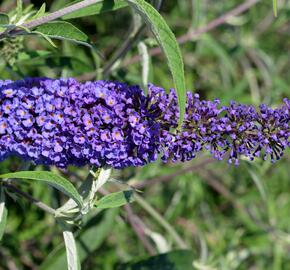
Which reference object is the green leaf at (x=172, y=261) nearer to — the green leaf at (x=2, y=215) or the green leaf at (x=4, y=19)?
the green leaf at (x=2, y=215)

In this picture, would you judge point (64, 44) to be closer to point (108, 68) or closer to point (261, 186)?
point (108, 68)

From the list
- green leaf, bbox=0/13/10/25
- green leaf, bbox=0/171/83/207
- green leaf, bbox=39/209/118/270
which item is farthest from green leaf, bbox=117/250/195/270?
green leaf, bbox=0/13/10/25

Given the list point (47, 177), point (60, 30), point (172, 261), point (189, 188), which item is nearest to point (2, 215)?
point (47, 177)

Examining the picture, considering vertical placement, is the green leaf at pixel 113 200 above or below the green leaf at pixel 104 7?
below

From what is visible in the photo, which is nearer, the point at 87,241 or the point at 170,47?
the point at 170,47

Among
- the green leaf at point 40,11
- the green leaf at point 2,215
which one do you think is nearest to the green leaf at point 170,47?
the green leaf at point 40,11

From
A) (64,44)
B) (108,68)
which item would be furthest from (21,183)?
(64,44)

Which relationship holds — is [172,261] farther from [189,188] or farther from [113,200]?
[189,188]
